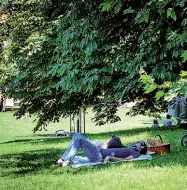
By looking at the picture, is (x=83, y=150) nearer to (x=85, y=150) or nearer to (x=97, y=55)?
(x=85, y=150)

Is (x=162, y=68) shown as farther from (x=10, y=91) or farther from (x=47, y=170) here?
(x=10, y=91)

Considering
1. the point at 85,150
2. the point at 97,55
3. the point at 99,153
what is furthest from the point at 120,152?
the point at 97,55

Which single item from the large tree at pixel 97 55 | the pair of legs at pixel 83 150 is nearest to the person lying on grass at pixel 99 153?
the pair of legs at pixel 83 150

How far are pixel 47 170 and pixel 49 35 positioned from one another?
15.8 feet

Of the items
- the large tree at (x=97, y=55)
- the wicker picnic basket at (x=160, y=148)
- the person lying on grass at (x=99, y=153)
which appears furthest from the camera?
the wicker picnic basket at (x=160, y=148)

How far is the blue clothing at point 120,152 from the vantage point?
9156 mm

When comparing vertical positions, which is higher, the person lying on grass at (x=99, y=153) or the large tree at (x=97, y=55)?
the large tree at (x=97, y=55)

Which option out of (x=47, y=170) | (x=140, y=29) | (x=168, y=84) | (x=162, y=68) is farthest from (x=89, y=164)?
(x=168, y=84)

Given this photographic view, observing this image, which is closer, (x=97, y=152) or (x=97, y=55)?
(x=97, y=152)

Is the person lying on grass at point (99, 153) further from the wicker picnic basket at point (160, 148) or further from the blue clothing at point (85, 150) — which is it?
the wicker picnic basket at point (160, 148)

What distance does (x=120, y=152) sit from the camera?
916cm

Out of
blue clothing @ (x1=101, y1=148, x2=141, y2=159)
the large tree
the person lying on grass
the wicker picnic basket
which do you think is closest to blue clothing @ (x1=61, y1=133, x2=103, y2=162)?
the person lying on grass

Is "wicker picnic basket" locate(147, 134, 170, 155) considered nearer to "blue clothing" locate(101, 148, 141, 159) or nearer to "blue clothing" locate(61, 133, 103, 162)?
"blue clothing" locate(101, 148, 141, 159)

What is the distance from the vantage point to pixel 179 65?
8633 millimetres
